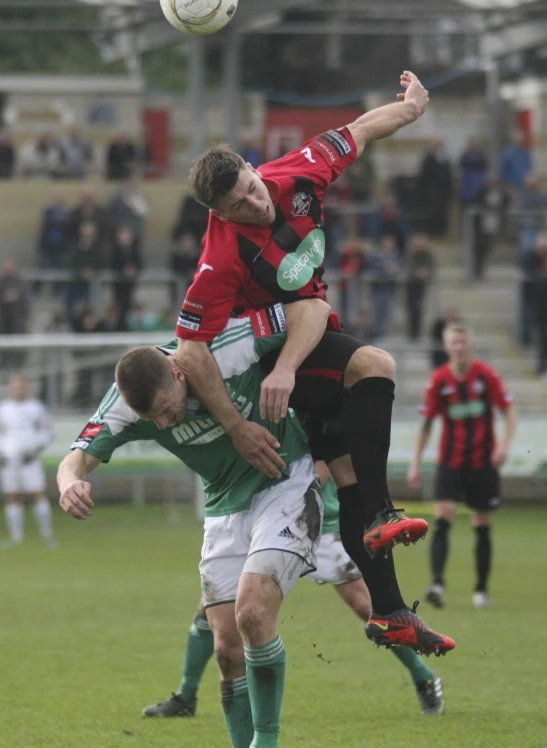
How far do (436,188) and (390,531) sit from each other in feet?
67.1

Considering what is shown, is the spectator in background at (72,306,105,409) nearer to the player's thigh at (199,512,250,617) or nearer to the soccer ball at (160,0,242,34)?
the soccer ball at (160,0,242,34)

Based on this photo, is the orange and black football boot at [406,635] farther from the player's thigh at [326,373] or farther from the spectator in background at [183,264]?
the spectator in background at [183,264]

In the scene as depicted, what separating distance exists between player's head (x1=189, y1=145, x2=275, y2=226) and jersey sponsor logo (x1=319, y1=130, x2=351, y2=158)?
57 centimetres

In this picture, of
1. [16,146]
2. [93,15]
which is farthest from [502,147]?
[93,15]

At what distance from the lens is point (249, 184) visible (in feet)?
19.2

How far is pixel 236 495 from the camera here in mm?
6152

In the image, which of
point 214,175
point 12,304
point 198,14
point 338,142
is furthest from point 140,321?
point 214,175

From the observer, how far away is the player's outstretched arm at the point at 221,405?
5910 mm

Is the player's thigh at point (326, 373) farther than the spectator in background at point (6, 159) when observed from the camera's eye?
No

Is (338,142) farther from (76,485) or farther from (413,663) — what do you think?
(413,663)

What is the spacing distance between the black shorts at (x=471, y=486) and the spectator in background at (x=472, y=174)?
14.1m

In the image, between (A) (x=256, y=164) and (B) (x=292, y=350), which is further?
(A) (x=256, y=164)

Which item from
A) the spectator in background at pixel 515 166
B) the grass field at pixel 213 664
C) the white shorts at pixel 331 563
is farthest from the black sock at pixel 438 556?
the spectator in background at pixel 515 166

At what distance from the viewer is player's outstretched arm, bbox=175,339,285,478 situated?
5910 mm
